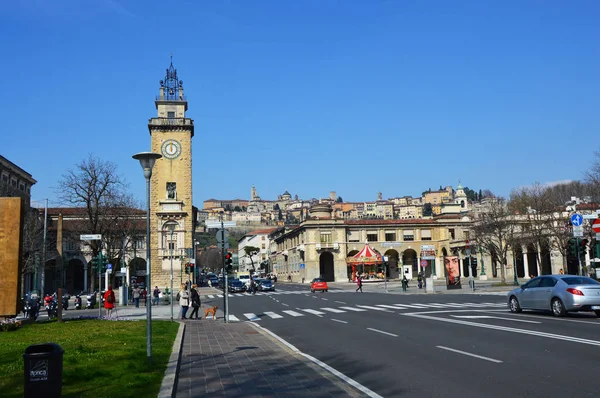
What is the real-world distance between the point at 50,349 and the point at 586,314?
18.9 metres

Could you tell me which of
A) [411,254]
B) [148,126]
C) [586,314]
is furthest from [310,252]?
[586,314]

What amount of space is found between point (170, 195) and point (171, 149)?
5854 mm

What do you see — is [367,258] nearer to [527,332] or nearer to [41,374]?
[527,332]

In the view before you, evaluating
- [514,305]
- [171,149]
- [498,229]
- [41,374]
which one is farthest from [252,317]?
[171,149]

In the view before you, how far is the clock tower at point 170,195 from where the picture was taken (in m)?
69.1

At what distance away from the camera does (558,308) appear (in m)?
19.2

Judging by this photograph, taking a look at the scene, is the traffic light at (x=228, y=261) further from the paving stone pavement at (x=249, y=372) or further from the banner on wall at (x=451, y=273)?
the banner on wall at (x=451, y=273)

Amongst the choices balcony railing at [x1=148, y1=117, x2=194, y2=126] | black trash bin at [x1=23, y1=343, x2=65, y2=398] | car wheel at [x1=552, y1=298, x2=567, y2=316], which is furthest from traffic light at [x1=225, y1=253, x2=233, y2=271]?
balcony railing at [x1=148, y1=117, x2=194, y2=126]

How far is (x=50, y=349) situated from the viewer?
24.2ft

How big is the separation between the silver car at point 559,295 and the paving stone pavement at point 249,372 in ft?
32.9


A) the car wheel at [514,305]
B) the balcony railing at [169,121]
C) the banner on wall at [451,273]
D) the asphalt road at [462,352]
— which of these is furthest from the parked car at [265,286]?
the car wheel at [514,305]

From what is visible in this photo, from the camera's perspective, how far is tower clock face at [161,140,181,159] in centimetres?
7069

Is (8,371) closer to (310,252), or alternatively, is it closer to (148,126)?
(148,126)

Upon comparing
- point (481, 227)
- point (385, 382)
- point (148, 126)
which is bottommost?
point (385, 382)
